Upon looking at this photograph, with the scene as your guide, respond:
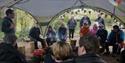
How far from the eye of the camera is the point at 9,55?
442 cm

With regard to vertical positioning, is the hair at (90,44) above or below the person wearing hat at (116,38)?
above

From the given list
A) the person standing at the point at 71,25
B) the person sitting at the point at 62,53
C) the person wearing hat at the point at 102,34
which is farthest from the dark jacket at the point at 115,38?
the person sitting at the point at 62,53

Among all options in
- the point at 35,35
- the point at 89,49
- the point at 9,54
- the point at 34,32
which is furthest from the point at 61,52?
the point at 34,32

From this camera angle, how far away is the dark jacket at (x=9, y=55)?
4.39m

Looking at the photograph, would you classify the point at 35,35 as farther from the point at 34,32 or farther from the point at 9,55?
the point at 9,55

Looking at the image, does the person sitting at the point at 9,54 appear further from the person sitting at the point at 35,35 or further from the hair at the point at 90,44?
the person sitting at the point at 35,35

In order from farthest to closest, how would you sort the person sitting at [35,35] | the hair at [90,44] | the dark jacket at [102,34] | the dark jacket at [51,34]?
the dark jacket at [51,34] < the dark jacket at [102,34] < the person sitting at [35,35] < the hair at [90,44]

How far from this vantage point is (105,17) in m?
14.4

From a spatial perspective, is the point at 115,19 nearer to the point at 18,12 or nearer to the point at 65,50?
the point at 18,12

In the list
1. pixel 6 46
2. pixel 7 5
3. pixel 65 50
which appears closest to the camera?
pixel 65 50

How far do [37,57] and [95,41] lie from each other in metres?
4.43

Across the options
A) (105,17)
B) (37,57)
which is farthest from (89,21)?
(37,57)

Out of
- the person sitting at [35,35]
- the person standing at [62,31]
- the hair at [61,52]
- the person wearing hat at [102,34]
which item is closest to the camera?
the hair at [61,52]

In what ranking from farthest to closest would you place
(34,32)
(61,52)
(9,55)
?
Answer: 1. (34,32)
2. (9,55)
3. (61,52)
